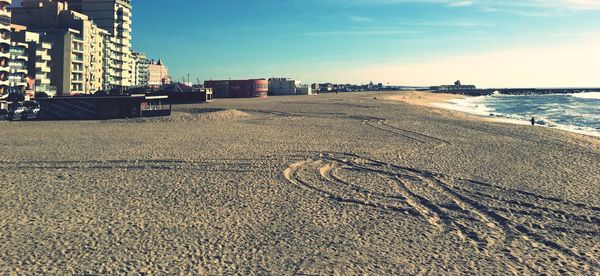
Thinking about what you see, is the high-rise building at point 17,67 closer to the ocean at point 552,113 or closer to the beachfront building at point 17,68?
the beachfront building at point 17,68

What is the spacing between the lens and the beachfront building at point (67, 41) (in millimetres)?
76625

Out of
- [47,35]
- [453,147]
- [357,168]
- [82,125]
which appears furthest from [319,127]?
[47,35]

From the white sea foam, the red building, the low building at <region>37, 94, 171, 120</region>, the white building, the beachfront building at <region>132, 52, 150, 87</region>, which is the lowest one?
the low building at <region>37, 94, 171, 120</region>

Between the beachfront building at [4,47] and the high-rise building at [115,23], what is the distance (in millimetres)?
36367

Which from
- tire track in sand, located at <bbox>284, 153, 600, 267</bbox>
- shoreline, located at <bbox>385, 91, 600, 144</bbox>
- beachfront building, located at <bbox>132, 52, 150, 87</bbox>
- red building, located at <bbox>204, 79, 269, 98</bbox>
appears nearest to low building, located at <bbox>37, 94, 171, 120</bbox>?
tire track in sand, located at <bbox>284, 153, 600, 267</bbox>

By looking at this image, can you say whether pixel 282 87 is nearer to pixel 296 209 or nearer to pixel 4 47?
pixel 4 47

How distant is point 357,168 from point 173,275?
9.32m

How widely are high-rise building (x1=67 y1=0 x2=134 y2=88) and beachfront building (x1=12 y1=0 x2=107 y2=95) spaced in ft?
28.0

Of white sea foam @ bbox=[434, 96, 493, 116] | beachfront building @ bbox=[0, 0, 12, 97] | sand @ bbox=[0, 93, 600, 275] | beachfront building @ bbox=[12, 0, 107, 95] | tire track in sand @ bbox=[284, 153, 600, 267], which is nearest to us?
sand @ bbox=[0, 93, 600, 275]

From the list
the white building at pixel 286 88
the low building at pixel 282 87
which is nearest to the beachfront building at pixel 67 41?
the low building at pixel 282 87

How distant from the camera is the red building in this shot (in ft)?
311

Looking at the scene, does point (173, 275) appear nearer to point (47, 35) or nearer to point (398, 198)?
point (398, 198)

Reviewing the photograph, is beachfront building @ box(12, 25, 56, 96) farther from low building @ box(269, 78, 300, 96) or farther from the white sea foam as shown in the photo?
the white sea foam

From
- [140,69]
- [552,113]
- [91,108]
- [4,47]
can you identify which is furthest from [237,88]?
[140,69]
